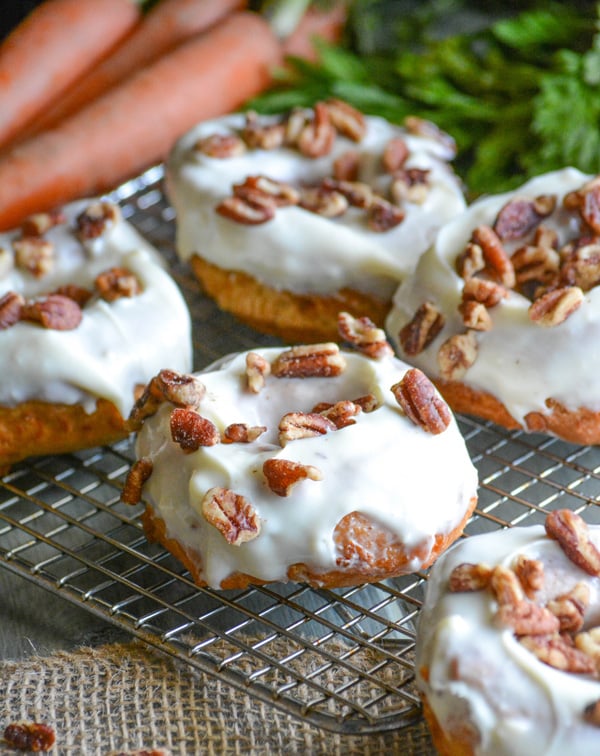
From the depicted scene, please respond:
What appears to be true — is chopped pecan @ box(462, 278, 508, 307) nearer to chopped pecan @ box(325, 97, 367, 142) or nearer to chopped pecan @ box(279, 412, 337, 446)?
chopped pecan @ box(279, 412, 337, 446)

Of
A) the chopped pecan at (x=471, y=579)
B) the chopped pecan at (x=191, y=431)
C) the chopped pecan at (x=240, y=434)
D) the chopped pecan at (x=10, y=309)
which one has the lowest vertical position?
the chopped pecan at (x=471, y=579)

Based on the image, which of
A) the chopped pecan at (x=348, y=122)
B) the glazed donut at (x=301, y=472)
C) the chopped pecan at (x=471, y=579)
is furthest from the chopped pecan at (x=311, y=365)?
the chopped pecan at (x=348, y=122)

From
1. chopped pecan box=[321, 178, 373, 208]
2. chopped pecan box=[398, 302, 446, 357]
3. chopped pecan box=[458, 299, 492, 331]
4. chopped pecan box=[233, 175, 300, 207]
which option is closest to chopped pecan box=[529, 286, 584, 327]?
chopped pecan box=[458, 299, 492, 331]

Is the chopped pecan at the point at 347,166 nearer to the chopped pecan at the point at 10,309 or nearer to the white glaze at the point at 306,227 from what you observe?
the white glaze at the point at 306,227

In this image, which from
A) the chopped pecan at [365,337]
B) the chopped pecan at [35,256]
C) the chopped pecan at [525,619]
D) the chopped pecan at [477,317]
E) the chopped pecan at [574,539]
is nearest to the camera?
the chopped pecan at [525,619]

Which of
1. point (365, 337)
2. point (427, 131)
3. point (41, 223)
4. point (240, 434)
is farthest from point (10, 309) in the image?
point (427, 131)

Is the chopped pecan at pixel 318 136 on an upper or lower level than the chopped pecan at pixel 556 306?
upper

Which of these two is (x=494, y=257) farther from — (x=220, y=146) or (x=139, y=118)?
(x=139, y=118)
